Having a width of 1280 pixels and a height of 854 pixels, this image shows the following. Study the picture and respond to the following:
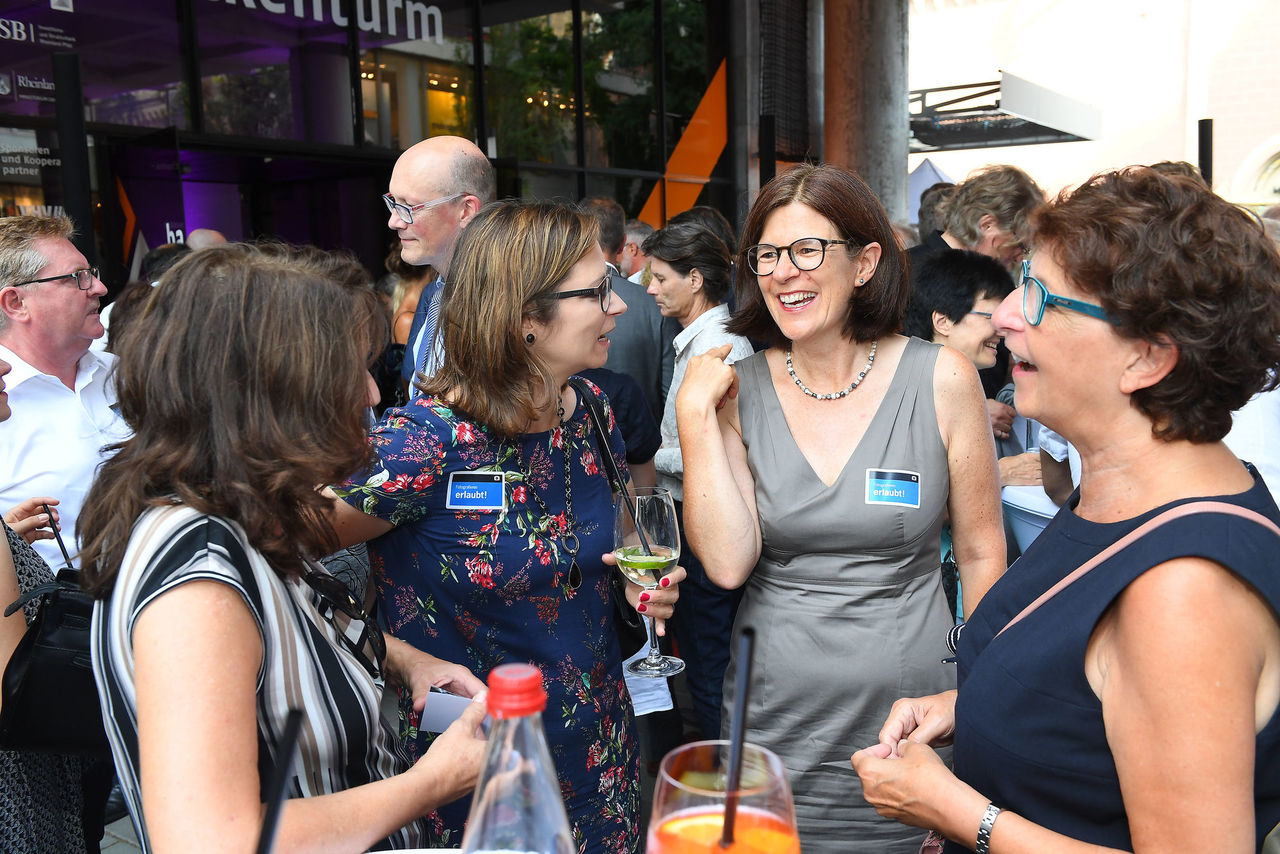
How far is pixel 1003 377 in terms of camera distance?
163 inches

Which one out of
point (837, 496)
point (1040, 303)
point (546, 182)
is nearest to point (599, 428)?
point (837, 496)

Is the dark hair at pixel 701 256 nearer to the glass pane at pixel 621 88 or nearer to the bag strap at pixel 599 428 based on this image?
the bag strap at pixel 599 428

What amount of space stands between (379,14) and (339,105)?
2.76ft

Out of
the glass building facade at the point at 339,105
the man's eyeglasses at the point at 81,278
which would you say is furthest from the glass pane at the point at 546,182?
the man's eyeglasses at the point at 81,278

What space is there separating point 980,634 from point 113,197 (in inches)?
250

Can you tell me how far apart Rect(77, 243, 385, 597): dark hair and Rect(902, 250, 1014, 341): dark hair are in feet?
8.50

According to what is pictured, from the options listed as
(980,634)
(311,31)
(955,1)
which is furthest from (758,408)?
(955,1)

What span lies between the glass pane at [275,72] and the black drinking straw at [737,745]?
6976mm

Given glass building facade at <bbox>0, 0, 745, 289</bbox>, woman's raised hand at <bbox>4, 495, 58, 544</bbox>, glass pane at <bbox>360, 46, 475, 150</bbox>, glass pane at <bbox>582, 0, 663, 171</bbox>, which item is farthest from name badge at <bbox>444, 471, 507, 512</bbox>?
glass pane at <bbox>582, 0, 663, 171</bbox>

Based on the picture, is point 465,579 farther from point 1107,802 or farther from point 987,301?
point 987,301

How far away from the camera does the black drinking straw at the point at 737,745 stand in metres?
0.85

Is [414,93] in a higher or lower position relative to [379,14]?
lower

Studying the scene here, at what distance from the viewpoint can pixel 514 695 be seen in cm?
84

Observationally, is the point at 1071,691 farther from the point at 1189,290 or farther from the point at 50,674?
the point at 50,674
